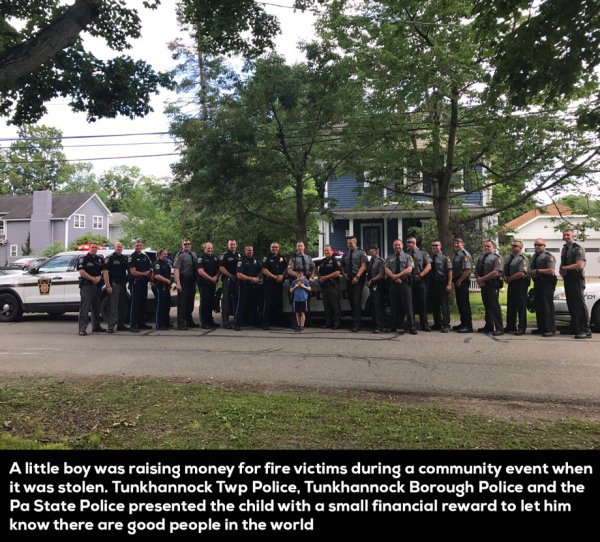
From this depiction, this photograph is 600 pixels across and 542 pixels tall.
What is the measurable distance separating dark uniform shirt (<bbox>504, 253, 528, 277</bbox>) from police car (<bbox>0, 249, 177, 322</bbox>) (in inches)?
320

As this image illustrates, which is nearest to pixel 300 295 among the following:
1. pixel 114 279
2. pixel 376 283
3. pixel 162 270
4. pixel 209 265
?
pixel 376 283

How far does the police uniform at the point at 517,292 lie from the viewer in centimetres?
991

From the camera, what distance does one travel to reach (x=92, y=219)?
5275cm

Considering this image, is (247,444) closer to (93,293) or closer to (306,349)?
(306,349)

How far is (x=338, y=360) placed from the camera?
7531 mm

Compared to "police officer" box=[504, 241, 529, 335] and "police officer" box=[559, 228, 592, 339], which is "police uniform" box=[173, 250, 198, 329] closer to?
"police officer" box=[504, 241, 529, 335]

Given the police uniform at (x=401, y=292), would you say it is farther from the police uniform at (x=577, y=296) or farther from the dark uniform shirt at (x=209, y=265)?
the dark uniform shirt at (x=209, y=265)

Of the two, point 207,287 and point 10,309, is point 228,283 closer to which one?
point 207,287

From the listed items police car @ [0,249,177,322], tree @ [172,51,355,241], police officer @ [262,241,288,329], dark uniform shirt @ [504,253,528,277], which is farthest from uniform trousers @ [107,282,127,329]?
dark uniform shirt @ [504,253,528,277]

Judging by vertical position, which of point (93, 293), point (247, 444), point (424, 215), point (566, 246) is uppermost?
point (424, 215)

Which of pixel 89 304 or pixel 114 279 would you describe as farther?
pixel 114 279

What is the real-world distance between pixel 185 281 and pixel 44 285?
4.23 m

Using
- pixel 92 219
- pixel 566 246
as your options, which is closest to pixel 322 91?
pixel 566 246
